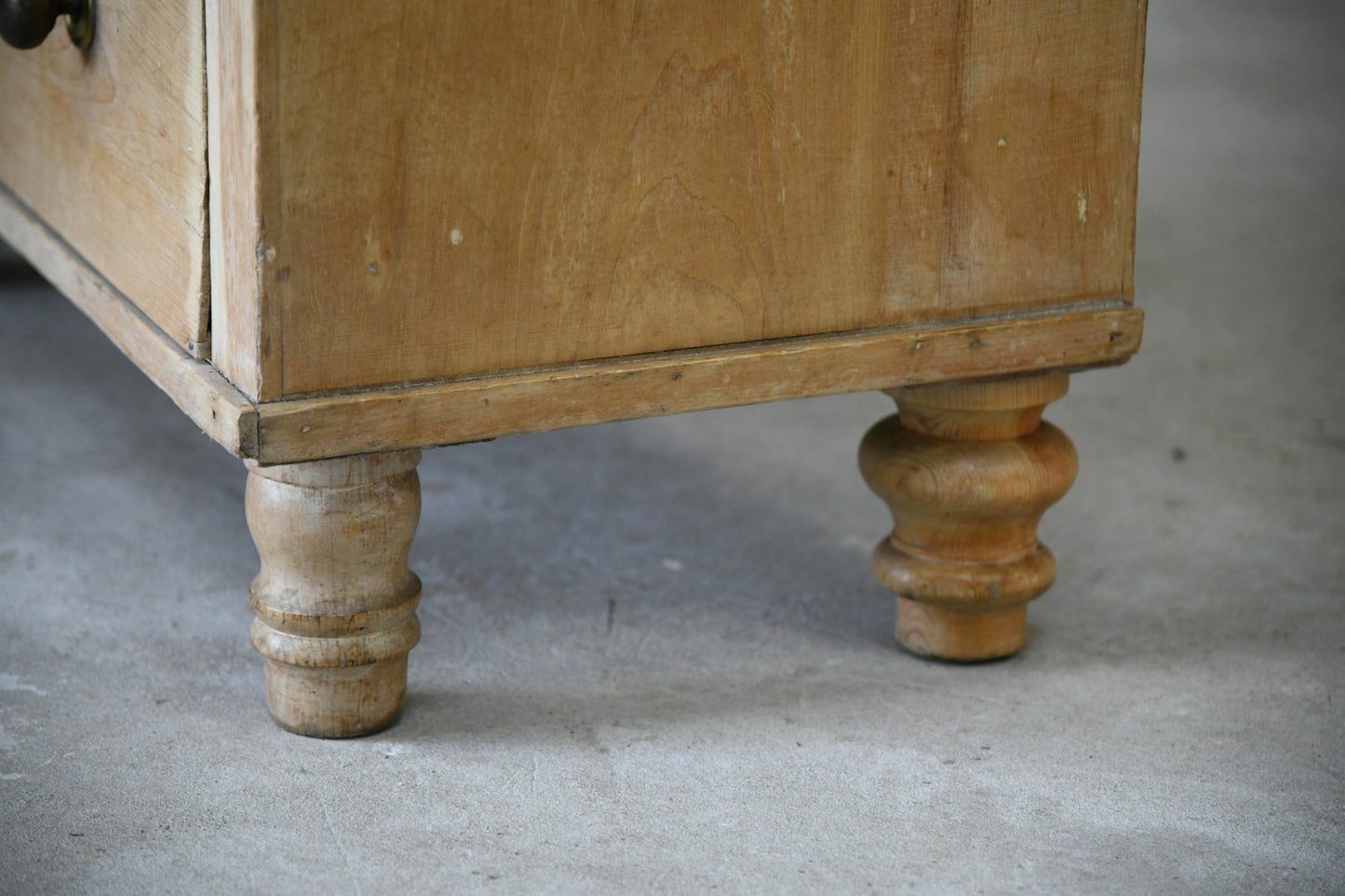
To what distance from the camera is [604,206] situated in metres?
1.04

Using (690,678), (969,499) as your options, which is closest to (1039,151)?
(969,499)

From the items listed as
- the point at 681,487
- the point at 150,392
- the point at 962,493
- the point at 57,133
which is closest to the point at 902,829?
the point at 962,493

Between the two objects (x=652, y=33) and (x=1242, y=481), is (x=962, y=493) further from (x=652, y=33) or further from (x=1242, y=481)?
(x=1242, y=481)

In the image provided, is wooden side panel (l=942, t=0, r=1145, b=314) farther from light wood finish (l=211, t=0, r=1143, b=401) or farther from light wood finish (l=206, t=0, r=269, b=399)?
light wood finish (l=206, t=0, r=269, b=399)

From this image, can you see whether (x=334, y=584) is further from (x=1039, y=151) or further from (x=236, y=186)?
(x=1039, y=151)

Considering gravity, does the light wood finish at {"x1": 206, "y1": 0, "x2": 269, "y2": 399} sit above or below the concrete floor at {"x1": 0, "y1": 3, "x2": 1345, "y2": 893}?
above

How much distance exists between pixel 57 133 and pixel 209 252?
13.7 inches

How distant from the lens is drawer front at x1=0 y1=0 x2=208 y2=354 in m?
1.02

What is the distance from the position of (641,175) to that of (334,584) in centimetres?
34

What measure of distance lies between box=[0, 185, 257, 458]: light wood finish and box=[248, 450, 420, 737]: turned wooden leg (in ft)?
0.22

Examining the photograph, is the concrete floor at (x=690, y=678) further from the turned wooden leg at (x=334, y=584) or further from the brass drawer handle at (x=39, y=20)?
A: the brass drawer handle at (x=39, y=20)

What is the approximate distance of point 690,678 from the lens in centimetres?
128

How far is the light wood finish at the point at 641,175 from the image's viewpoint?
37.5 inches

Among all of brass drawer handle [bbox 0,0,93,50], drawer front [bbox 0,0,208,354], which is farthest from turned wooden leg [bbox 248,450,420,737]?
brass drawer handle [bbox 0,0,93,50]
